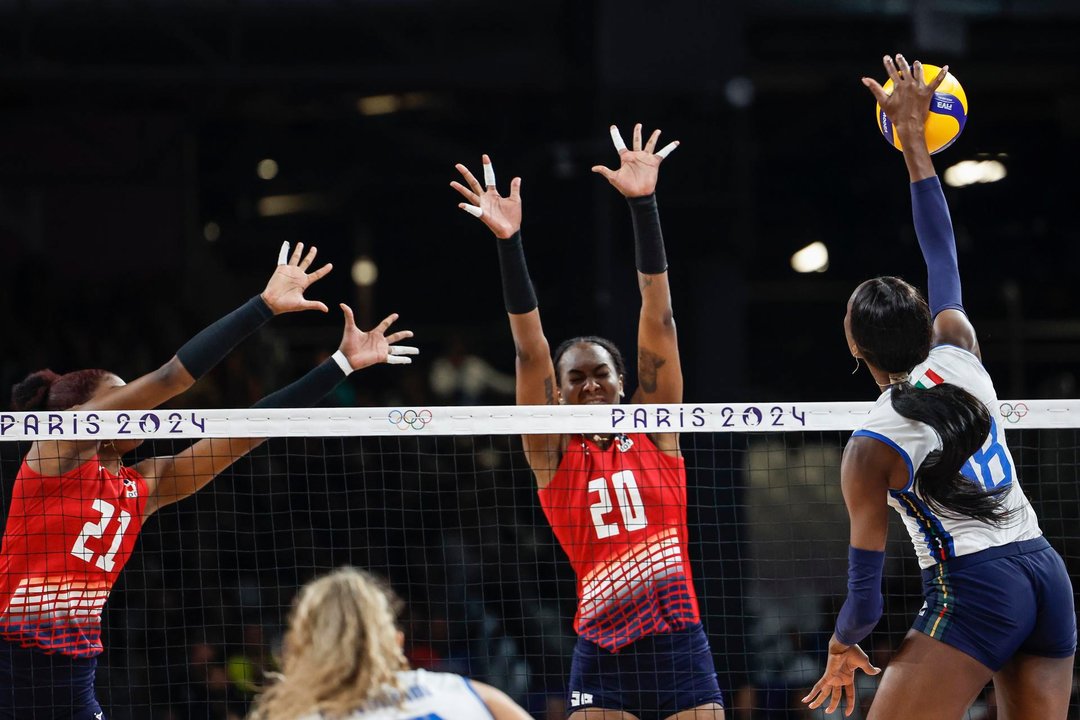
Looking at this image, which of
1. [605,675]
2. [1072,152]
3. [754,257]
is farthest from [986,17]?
[605,675]

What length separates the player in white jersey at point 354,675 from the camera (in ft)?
11.0

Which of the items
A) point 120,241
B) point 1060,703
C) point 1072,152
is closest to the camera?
point 1060,703

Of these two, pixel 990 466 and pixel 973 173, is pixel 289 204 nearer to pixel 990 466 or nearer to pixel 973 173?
pixel 973 173

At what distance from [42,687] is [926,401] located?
3.93 metres

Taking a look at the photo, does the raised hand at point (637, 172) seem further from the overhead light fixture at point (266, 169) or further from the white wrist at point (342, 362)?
the overhead light fixture at point (266, 169)

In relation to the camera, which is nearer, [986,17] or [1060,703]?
[1060,703]

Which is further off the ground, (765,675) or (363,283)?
(363,283)

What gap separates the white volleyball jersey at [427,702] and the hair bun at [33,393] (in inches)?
120

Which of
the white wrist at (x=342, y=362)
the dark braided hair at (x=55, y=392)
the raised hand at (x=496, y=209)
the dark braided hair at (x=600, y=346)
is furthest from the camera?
the dark braided hair at (x=600, y=346)

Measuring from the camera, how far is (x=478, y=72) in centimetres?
1328

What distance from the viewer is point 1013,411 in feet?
19.0

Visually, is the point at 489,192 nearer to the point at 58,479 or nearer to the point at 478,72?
the point at 58,479

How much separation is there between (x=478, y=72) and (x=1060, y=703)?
33.4 ft

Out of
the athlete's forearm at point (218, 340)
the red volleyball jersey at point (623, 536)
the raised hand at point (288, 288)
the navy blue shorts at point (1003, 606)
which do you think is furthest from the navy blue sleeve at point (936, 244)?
the athlete's forearm at point (218, 340)
